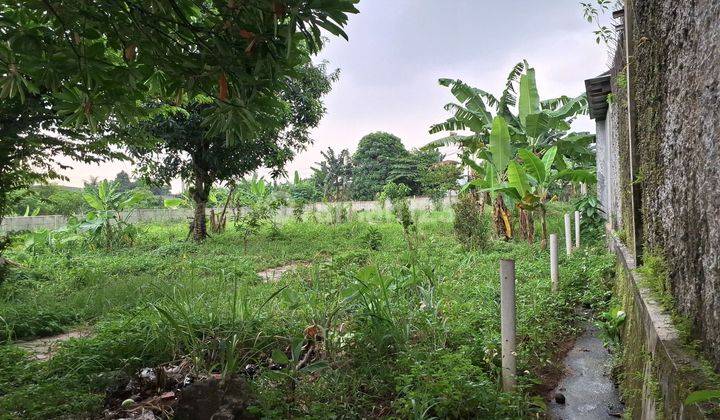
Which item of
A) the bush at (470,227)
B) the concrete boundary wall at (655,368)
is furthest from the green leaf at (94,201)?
the concrete boundary wall at (655,368)

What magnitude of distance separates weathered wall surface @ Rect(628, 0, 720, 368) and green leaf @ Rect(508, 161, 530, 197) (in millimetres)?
5110

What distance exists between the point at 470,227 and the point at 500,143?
182cm

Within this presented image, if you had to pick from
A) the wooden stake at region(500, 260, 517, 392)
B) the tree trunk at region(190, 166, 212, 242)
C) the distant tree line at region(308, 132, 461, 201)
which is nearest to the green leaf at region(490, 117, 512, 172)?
the wooden stake at region(500, 260, 517, 392)

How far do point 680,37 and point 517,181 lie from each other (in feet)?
21.4

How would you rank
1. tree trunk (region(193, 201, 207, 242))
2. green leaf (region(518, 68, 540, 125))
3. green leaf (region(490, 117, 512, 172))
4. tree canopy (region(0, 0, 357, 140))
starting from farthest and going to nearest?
tree trunk (region(193, 201, 207, 242))
green leaf (region(518, 68, 540, 125))
green leaf (region(490, 117, 512, 172))
tree canopy (region(0, 0, 357, 140))

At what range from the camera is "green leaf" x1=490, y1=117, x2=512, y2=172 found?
29.4ft

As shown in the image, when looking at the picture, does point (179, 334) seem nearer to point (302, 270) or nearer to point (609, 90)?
point (302, 270)

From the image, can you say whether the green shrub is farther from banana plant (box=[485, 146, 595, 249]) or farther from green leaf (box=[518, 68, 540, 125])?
green leaf (box=[518, 68, 540, 125])

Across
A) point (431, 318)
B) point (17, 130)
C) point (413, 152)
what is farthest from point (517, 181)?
point (413, 152)

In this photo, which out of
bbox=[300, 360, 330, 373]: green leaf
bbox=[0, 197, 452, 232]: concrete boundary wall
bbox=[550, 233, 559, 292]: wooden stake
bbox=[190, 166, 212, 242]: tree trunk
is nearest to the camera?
bbox=[300, 360, 330, 373]: green leaf

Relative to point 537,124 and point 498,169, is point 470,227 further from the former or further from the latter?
point 537,124

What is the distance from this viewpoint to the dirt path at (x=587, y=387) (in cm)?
317

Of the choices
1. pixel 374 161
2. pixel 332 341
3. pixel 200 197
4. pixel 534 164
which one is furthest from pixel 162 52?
pixel 374 161

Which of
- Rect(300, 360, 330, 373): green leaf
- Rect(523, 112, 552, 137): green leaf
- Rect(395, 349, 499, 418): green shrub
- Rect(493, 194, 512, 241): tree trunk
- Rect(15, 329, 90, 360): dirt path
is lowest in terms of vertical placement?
Rect(15, 329, 90, 360): dirt path
